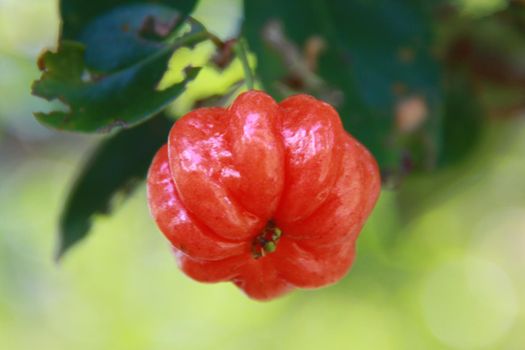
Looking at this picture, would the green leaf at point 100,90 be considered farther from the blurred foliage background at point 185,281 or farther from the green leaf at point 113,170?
the blurred foliage background at point 185,281

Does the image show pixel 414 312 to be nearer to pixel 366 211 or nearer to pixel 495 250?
pixel 495 250

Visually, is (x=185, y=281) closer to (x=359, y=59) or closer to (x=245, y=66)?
(x=359, y=59)

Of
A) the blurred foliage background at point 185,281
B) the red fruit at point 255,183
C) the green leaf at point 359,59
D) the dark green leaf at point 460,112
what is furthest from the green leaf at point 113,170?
the blurred foliage background at point 185,281

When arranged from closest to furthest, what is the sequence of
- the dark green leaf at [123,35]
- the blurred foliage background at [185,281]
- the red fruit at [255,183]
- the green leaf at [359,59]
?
1. the red fruit at [255,183]
2. the dark green leaf at [123,35]
3. the green leaf at [359,59]
4. the blurred foliage background at [185,281]

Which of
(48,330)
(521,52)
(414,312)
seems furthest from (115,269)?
(521,52)

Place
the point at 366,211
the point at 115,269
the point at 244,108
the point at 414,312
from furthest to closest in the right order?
the point at 115,269 → the point at 414,312 → the point at 366,211 → the point at 244,108
